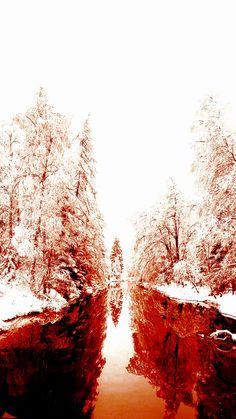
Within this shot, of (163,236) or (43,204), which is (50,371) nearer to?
(43,204)

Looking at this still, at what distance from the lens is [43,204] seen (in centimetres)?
1700

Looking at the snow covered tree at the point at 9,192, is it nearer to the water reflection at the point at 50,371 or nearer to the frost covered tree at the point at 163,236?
the water reflection at the point at 50,371

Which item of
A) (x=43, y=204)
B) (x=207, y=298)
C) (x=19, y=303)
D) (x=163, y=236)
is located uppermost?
(x=163, y=236)

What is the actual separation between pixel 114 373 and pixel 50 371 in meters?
1.67

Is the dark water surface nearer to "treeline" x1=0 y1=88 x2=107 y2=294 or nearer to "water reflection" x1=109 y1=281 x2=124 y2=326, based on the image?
"treeline" x1=0 y1=88 x2=107 y2=294

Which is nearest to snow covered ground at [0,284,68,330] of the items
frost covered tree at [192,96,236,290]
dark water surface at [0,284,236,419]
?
dark water surface at [0,284,236,419]

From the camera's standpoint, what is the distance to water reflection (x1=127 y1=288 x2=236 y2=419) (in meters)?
6.26

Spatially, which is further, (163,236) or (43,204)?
(163,236)

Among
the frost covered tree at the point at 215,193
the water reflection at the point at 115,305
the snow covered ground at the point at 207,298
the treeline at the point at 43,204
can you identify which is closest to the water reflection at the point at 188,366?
the snow covered ground at the point at 207,298

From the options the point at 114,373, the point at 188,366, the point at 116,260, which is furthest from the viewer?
the point at 116,260

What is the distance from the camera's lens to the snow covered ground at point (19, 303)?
13.8 metres

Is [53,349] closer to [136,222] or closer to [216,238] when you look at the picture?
[216,238]

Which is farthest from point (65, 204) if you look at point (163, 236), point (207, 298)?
point (163, 236)

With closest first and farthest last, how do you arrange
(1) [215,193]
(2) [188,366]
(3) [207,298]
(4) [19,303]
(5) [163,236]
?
1. (2) [188,366]
2. (4) [19,303]
3. (1) [215,193]
4. (3) [207,298]
5. (5) [163,236]
